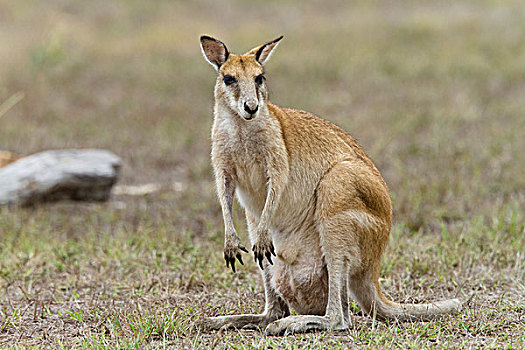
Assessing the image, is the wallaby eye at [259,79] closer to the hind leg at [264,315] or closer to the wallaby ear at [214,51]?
the wallaby ear at [214,51]

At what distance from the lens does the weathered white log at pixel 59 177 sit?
23.6 feet

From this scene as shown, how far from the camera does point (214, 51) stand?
4.02 metres

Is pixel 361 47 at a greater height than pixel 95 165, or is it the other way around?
pixel 361 47

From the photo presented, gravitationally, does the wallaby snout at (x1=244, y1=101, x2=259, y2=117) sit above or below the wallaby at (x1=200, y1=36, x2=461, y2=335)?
above

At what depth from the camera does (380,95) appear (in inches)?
479

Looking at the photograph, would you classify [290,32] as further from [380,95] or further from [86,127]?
[86,127]

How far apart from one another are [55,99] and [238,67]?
8613 mm

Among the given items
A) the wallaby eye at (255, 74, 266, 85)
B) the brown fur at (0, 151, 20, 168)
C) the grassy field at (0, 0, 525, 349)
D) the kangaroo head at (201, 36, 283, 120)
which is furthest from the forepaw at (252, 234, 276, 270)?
the brown fur at (0, 151, 20, 168)

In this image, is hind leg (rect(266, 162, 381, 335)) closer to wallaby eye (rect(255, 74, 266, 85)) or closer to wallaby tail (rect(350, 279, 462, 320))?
wallaby tail (rect(350, 279, 462, 320))

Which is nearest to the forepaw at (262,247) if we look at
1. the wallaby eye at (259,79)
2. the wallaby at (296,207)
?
the wallaby at (296,207)

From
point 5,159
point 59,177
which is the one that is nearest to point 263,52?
point 59,177

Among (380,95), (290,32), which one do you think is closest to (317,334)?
(380,95)

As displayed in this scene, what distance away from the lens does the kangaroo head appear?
3797mm

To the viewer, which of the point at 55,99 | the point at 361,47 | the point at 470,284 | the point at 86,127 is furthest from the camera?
the point at 361,47
